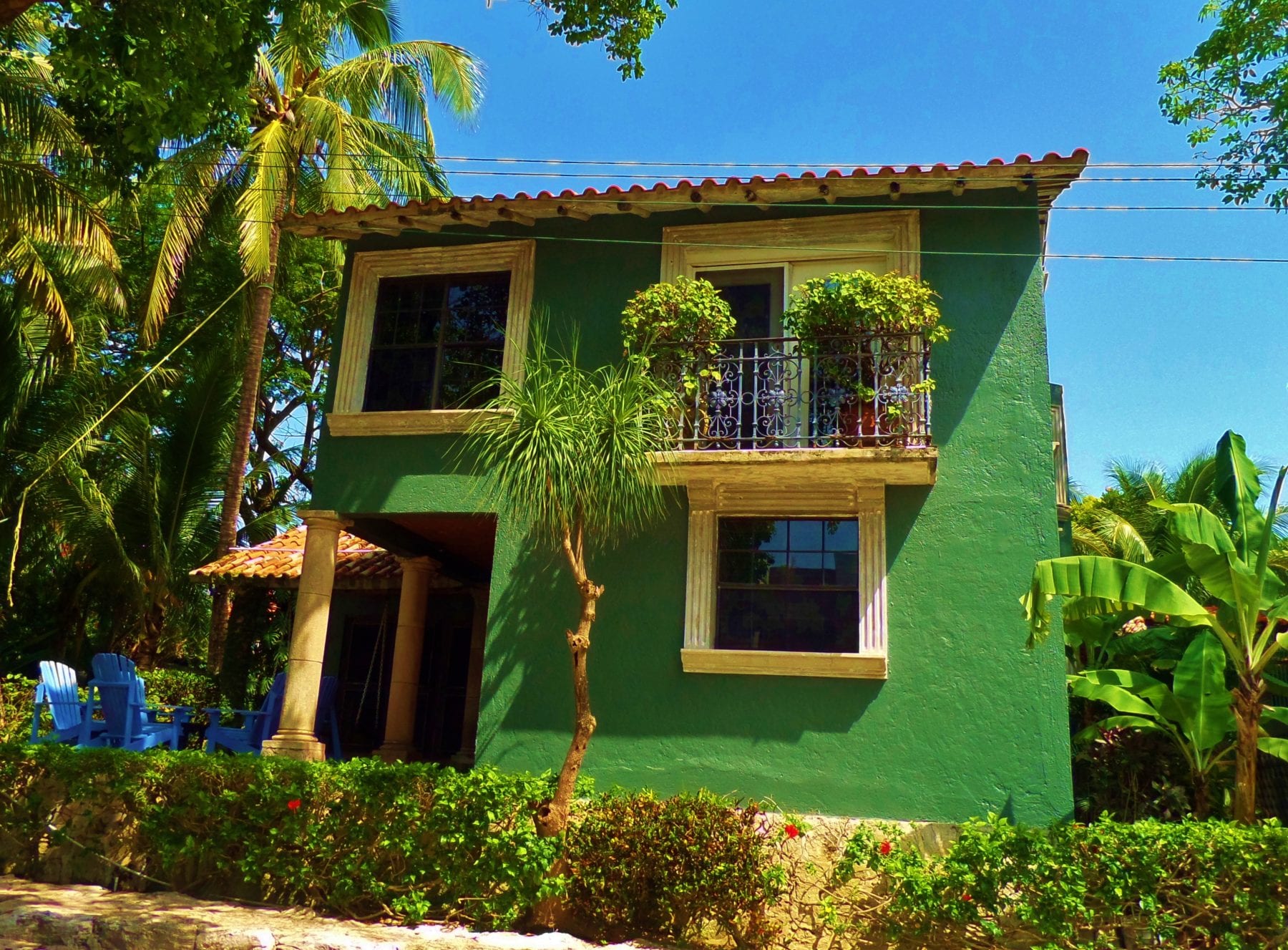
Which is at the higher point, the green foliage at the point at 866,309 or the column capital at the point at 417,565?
the green foliage at the point at 866,309

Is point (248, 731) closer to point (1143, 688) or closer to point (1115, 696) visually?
point (1115, 696)

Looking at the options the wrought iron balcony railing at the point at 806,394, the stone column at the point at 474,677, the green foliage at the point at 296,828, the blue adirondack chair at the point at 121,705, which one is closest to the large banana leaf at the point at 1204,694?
the wrought iron balcony railing at the point at 806,394

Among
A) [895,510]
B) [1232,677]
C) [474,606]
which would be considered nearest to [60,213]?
[474,606]

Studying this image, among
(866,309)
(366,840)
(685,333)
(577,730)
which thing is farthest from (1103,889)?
(685,333)

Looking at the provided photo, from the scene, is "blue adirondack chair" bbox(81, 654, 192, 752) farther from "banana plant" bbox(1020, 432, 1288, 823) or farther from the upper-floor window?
"banana plant" bbox(1020, 432, 1288, 823)

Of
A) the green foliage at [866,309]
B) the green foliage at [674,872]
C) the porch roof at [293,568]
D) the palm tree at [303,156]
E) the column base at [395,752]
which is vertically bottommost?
the green foliage at [674,872]

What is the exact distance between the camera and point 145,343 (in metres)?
17.7

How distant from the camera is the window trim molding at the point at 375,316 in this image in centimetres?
1032

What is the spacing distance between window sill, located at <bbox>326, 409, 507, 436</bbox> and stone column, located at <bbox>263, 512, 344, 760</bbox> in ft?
2.93

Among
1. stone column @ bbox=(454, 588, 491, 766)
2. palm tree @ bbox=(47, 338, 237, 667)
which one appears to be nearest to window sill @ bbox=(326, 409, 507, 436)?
stone column @ bbox=(454, 588, 491, 766)

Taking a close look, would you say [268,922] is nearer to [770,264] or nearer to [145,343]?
[770,264]

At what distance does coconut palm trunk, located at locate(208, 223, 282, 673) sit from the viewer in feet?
53.2

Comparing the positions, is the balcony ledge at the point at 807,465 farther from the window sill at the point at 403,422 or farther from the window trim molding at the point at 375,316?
the window trim molding at the point at 375,316

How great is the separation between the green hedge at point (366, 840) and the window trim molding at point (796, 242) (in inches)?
203
